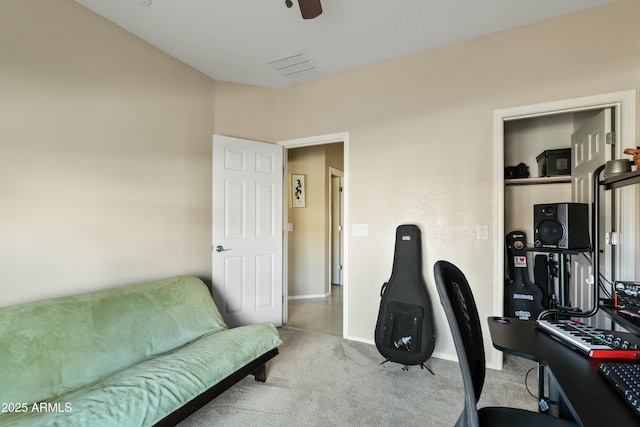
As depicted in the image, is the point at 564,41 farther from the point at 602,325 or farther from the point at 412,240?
the point at 602,325

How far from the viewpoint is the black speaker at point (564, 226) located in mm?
1871

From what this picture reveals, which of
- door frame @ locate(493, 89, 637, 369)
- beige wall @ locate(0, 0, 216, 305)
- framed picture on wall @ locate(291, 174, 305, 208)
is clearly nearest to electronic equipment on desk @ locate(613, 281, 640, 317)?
door frame @ locate(493, 89, 637, 369)

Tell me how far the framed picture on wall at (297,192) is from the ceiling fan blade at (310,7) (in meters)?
3.05

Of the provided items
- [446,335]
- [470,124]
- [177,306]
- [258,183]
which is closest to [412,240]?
[446,335]

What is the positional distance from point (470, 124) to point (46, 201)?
3105mm

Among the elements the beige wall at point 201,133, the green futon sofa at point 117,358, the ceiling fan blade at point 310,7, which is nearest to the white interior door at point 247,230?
the beige wall at point 201,133

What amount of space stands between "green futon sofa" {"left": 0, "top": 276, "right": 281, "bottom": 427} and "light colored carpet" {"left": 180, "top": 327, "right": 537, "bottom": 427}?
0.68 ft

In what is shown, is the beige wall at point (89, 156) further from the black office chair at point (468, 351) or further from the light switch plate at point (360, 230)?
the black office chair at point (468, 351)

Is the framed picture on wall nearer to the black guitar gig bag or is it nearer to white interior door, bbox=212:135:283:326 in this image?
white interior door, bbox=212:135:283:326

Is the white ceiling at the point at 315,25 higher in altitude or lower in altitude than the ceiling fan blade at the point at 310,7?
higher

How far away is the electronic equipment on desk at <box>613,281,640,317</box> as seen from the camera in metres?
1.20

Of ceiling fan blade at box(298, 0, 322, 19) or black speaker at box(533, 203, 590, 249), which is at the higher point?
ceiling fan blade at box(298, 0, 322, 19)

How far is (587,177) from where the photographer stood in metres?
2.34

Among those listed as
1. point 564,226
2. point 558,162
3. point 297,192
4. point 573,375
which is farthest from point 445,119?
point 297,192
